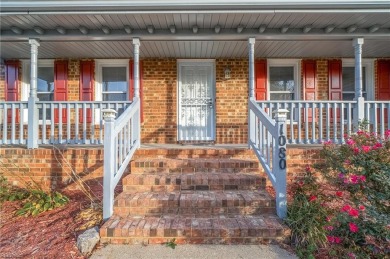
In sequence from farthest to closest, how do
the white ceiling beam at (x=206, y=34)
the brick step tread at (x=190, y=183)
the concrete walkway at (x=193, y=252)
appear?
the white ceiling beam at (x=206, y=34) → the brick step tread at (x=190, y=183) → the concrete walkway at (x=193, y=252)

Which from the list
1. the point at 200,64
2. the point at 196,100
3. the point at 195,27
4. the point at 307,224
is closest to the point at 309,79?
the point at 200,64

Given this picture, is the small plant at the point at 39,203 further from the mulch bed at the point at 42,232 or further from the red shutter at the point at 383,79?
the red shutter at the point at 383,79

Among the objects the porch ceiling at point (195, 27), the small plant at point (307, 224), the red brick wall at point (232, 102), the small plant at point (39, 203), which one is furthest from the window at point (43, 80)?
the small plant at point (307, 224)

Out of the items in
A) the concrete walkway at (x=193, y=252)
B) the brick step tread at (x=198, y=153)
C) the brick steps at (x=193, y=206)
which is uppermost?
the brick step tread at (x=198, y=153)

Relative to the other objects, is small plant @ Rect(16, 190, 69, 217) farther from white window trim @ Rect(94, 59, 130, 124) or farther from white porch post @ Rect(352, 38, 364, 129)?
white porch post @ Rect(352, 38, 364, 129)

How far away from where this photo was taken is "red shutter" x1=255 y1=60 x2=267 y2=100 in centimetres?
668

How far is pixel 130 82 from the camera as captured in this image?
668cm

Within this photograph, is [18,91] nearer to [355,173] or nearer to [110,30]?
[110,30]

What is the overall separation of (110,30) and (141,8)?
1.08 metres

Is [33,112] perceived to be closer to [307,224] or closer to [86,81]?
[86,81]

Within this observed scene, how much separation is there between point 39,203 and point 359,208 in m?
4.33

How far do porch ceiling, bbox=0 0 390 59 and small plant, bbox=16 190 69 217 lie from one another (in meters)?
3.23

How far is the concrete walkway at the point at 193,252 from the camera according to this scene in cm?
248

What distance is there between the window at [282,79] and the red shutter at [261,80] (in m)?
0.19
